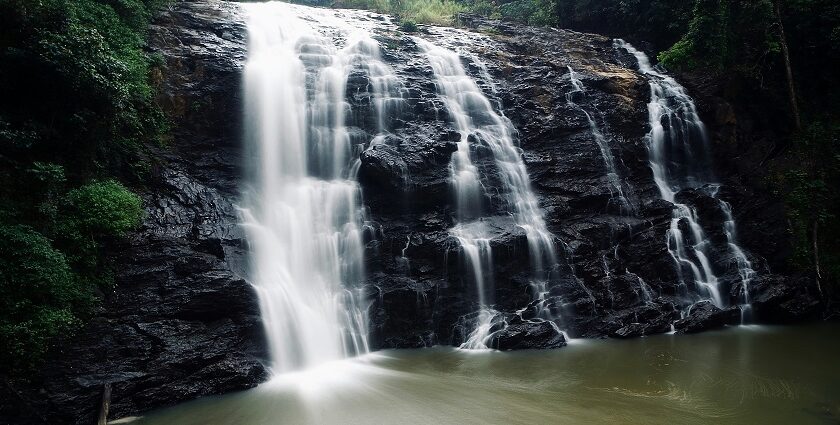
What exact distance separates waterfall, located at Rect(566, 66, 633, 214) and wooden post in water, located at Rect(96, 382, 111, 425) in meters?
13.2

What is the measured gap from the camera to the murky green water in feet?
25.4

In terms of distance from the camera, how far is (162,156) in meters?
12.3

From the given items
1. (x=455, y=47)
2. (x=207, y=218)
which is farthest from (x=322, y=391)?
(x=455, y=47)

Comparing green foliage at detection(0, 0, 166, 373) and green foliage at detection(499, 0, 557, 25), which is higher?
green foliage at detection(499, 0, 557, 25)

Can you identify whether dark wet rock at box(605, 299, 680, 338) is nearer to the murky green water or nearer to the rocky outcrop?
the murky green water

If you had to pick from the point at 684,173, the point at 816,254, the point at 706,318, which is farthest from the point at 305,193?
the point at 816,254

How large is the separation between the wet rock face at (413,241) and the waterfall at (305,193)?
384 millimetres

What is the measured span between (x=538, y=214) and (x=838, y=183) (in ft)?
29.5

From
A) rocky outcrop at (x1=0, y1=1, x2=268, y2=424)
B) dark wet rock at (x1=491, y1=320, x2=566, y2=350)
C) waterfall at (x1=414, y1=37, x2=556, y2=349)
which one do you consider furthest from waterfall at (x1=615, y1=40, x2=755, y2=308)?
rocky outcrop at (x1=0, y1=1, x2=268, y2=424)

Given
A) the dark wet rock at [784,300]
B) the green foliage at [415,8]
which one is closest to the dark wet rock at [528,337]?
the dark wet rock at [784,300]

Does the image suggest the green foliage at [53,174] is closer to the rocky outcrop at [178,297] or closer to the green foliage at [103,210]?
the green foliage at [103,210]

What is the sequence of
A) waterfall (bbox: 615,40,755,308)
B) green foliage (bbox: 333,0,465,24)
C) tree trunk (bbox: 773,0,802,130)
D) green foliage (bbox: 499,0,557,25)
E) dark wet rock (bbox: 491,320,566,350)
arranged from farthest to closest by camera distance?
green foliage (bbox: 499,0,557,25) → green foliage (bbox: 333,0,465,24) → tree trunk (bbox: 773,0,802,130) → waterfall (bbox: 615,40,755,308) → dark wet rock (bbox: 491,320,566,350)

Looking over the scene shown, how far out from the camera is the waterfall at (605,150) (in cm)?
1492

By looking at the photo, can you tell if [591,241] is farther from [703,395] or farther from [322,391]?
[322,391]
